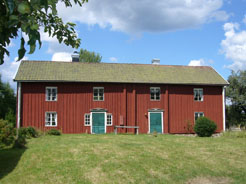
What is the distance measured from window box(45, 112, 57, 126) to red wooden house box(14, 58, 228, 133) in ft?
0.27

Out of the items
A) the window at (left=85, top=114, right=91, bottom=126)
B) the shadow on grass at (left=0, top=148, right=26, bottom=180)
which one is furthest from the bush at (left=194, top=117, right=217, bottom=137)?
the shadow on grass at (left=0, top=148, right=26, bottom=180)

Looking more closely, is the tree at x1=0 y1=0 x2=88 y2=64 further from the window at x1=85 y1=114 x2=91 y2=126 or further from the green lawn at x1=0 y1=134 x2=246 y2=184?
the window at x1=85 y1=114 x2=91 y2=126

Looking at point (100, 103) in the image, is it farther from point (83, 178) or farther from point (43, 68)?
point (83, 178)

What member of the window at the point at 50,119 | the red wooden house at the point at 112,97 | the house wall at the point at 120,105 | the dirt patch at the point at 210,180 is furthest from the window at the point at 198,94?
the dirt patch at the point at 210,180

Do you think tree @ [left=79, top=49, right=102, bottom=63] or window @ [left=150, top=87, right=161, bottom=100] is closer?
window @ [left=150, top=87, right=161, bottom=100]

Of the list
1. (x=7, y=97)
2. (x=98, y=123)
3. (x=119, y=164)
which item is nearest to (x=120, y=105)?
(x=98, y=123)

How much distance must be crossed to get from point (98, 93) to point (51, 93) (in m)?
4.02

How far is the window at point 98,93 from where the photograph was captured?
2386cm

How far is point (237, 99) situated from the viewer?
3259cm

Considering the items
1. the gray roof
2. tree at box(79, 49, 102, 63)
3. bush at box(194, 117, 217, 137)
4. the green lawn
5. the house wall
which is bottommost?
the green lawn

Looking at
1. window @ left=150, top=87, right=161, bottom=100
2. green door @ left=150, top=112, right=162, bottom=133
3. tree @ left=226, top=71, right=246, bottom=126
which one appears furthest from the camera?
tree @ left=226, top=71, right=246, bottom=126

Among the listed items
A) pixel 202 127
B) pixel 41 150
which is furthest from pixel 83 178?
pixel 202 127

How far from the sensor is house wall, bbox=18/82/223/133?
2270 cm

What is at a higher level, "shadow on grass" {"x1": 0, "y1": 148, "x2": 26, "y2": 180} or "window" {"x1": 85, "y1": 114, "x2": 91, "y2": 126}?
"window" {"x1": 85, "y1": 114, "x2": 91, "y2": 126}
